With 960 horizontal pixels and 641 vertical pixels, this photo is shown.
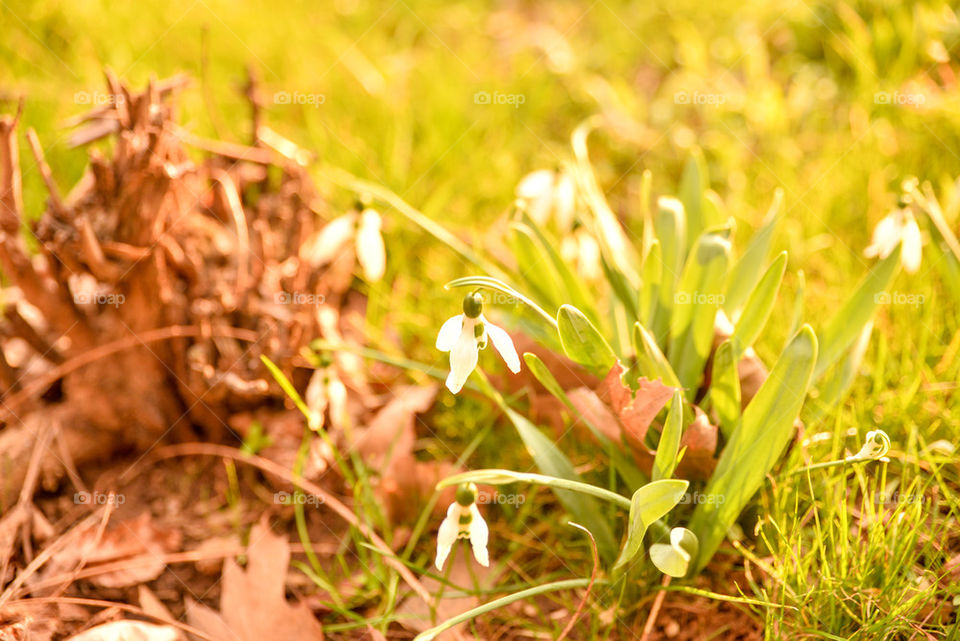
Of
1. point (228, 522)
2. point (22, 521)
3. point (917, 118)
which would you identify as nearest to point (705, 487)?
point (228, 522)

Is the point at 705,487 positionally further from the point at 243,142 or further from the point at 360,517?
the point at 243,142

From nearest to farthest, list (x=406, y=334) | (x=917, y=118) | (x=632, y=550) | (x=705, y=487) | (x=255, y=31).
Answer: (x=632, y=550) < (x=705, y=487) < (x=406, y=334) < (x=917, y=118) < (x=255, y=31)
